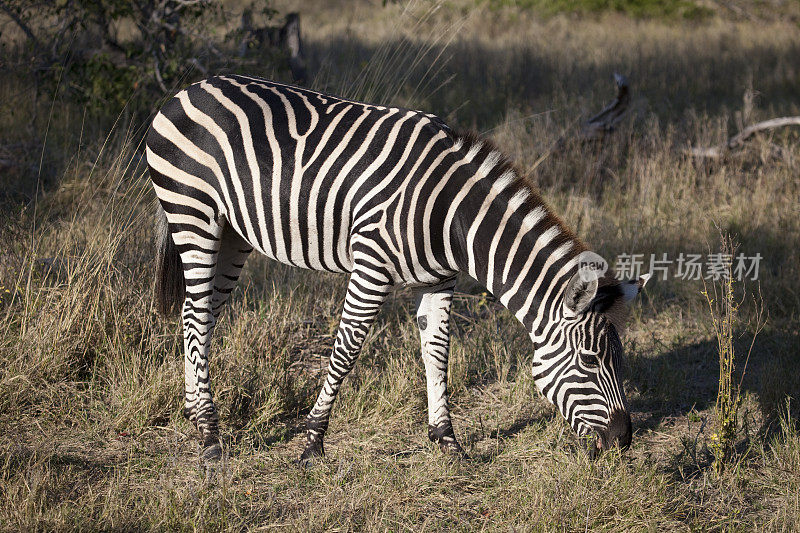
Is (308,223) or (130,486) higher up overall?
(308,223)

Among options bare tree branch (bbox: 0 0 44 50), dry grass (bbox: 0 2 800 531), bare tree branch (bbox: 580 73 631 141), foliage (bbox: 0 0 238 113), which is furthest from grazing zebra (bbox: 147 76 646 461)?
bare tree branch (bbox: 580 73 631 141)

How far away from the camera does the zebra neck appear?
3.49m

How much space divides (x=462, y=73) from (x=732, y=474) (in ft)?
28.0

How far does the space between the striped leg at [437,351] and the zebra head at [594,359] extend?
28.9 inches

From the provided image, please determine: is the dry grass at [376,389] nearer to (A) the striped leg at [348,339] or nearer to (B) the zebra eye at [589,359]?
(A) the striped leg at [348,339]

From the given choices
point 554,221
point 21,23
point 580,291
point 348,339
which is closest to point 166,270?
point 348,339

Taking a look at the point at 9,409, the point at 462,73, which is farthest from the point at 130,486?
the point at 462,73

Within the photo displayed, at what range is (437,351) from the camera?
4.15m

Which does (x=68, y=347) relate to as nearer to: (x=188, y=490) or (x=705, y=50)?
(x=188, y=490)

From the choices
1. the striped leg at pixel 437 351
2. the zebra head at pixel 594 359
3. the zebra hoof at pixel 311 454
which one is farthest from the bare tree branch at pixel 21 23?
the zebra head at pixel 594 359

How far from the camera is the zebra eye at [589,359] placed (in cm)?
342

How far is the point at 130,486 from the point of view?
365cm

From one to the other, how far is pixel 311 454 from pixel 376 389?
796 mm

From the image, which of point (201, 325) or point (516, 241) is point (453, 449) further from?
point (201, 325)
